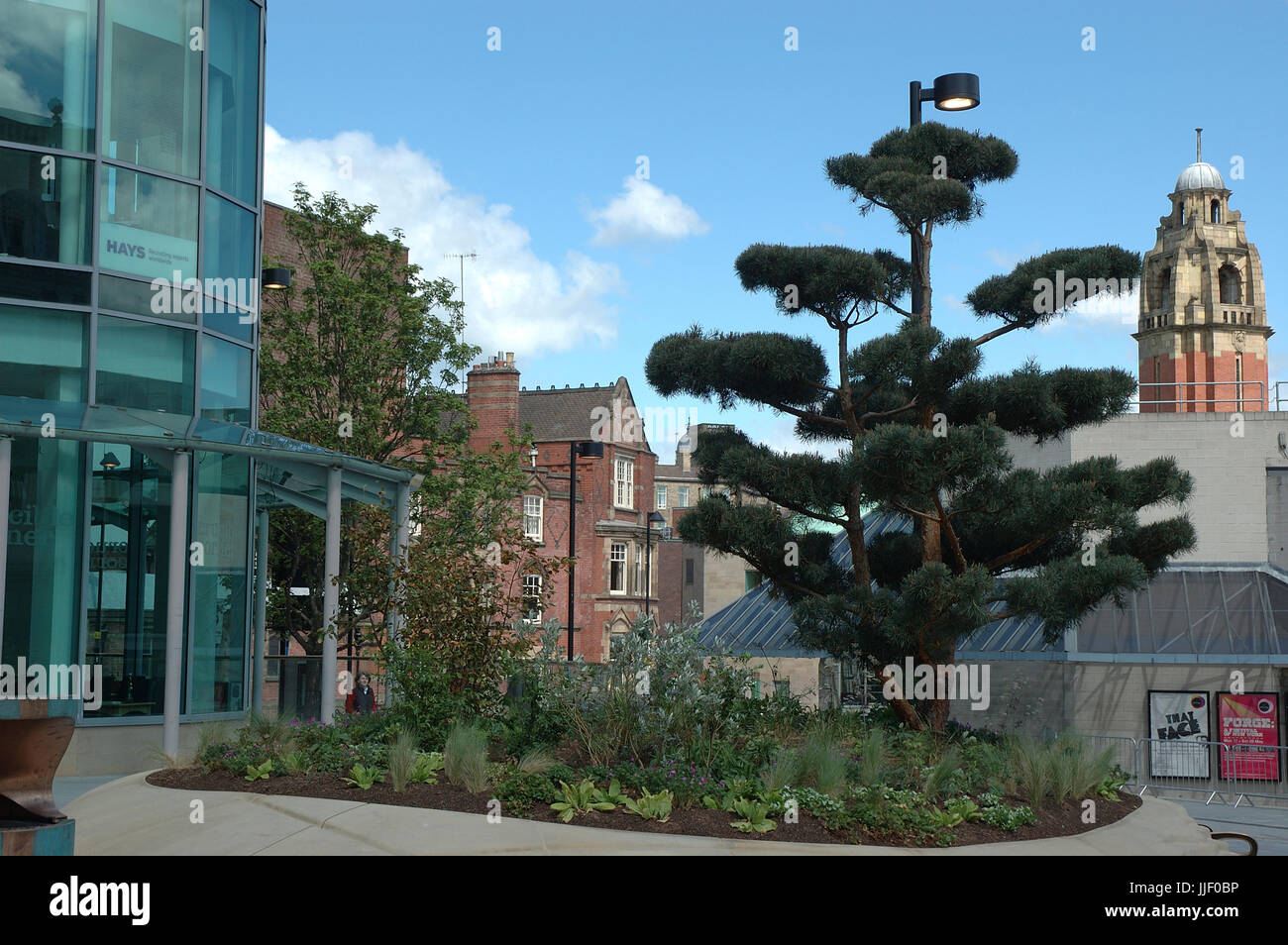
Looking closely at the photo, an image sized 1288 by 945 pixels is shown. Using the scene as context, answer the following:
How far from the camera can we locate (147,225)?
643 inches

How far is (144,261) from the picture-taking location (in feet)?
53.4

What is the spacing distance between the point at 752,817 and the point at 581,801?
1.37 m

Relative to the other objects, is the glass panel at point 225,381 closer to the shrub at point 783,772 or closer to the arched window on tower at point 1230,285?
the shrub at point 783,772

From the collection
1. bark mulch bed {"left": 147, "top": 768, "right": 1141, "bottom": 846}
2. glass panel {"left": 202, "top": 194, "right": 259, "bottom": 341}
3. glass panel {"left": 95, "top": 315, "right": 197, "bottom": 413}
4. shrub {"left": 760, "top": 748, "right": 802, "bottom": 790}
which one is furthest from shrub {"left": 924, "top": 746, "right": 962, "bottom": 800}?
glass panel {"left": 202, "top": 194, "right": 259, "bottom": 341}

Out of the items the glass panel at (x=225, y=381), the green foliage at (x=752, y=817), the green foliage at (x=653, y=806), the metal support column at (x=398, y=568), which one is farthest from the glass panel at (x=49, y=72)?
the green foliage at (x=752, y=817)

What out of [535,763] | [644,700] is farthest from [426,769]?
[644,700]

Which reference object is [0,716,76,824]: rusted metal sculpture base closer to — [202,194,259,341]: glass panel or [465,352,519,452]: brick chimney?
[202,194,259,341]: glass panel

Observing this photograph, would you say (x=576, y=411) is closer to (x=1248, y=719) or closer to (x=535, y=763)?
(x=1248, y=719)

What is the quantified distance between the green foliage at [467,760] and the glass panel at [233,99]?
9.33 meters
